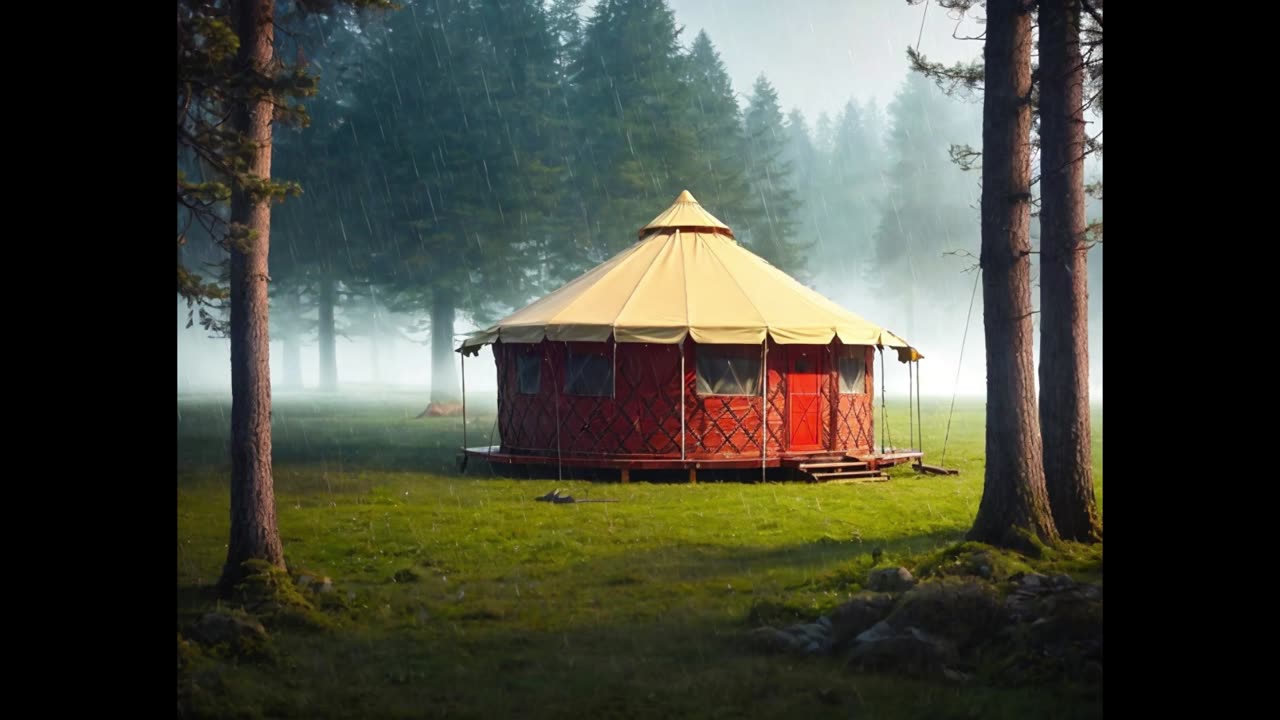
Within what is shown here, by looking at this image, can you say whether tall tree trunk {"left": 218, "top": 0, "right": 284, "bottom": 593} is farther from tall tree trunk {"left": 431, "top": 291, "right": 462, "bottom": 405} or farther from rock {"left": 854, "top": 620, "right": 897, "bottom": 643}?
tall tree trunk {"left": 431, "top": 291, "right": 462, "bottom": 405}

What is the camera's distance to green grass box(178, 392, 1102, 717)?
19.3 ft

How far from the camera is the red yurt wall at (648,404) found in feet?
50.8

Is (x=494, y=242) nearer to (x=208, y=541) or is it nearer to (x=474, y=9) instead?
(x=474, y=9)

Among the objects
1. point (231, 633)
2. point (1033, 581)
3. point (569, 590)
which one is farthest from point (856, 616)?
point (231, 633)

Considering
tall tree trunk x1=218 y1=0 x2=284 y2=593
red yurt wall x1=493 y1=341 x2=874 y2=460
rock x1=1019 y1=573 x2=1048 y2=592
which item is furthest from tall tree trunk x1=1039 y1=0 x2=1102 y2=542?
red yurt wall x1=493 y1=341 x2=874 y2=460

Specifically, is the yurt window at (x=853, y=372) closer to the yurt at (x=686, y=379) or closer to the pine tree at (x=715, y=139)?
the yurt at (x=686, y=379)

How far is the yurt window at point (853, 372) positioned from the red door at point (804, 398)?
0.46 meters

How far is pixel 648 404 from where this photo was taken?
50.8ft

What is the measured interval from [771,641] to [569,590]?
2.23 metres

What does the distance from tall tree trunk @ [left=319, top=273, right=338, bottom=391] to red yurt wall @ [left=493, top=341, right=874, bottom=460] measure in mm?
21317

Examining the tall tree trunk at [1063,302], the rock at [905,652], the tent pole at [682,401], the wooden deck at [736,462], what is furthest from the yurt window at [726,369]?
the rock at [905,652]

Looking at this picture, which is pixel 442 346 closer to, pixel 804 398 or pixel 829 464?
pixel 804 398
